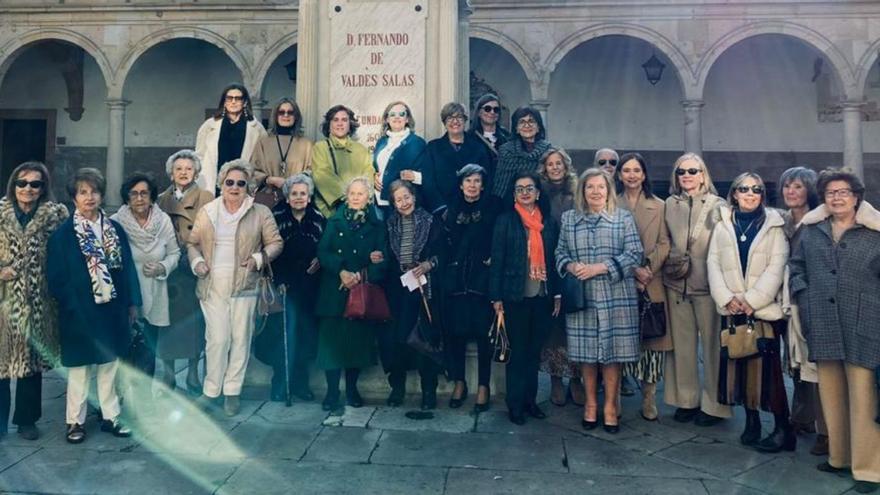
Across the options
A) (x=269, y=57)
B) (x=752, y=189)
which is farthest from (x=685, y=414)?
(x=269, y=57)

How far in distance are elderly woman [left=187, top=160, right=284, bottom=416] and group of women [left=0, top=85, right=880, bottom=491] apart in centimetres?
1

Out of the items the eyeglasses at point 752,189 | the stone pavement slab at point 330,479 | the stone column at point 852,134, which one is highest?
the stone column at point 852,134

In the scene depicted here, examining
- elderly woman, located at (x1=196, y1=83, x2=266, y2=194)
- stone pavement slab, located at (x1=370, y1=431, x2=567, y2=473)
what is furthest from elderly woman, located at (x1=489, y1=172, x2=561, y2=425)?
elderly woman, located at (x1=196, y1=83, x2=266, y2=194)

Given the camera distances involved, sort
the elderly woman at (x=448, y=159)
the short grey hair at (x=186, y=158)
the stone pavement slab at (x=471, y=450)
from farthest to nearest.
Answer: the short grey hair at (x=186, y=158)
the elderly woman at (x=448, y=159)
the stone pavement slab at (x=471, y=450)

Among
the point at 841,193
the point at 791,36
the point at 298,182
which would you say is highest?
the point at 791,36

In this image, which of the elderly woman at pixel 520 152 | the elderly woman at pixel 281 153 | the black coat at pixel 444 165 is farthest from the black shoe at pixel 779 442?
the elderly woman at pixel 281 153

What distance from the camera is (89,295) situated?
4.12 m

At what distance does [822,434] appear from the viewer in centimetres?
406

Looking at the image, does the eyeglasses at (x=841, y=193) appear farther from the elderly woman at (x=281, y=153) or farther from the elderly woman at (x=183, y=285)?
the elderly woman at (x=183, y=285)

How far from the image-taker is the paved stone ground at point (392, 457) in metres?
3.50

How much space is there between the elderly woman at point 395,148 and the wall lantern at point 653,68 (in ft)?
36.9

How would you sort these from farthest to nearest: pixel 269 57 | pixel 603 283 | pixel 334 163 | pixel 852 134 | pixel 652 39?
1. pixel 269 57
2. pixel 652 39
3. pixel 852 134
4. pixel 334 163
5. pixel 603 283

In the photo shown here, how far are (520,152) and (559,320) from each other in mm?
1296

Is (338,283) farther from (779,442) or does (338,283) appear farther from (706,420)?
(779,442)
